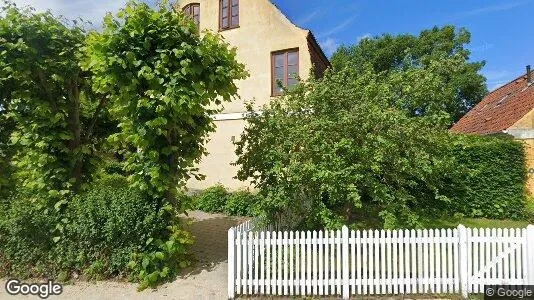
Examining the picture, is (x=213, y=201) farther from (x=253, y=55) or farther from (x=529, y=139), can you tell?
(x=529, y=139)

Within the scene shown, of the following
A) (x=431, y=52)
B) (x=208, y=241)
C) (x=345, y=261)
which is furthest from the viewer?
(x=431, y=52)

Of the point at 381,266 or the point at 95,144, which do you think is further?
the point at 95,144

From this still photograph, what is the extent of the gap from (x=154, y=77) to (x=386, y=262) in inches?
195

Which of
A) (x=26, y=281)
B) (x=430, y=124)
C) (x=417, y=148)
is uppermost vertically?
(x=430, y=124)

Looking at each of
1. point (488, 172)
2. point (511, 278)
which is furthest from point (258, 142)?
point (488, 172)

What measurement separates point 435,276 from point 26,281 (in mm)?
7315

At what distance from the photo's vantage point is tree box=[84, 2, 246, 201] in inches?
235

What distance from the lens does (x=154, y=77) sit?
5.96 meters

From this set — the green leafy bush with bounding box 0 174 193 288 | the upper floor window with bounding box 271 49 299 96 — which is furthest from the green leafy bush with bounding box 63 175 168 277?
the upper floor window with bounding box 271 49 299 96

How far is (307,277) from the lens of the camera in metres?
5.80

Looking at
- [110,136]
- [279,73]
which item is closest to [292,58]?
[279,73]

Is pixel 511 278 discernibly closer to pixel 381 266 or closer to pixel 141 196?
pixel 381 266

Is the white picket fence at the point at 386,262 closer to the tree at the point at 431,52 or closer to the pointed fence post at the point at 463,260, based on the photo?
the pointed fence post at the point at 463,260

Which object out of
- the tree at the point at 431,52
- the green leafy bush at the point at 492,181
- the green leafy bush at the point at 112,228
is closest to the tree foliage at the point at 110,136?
the green leafy bush at the point at 112,228
